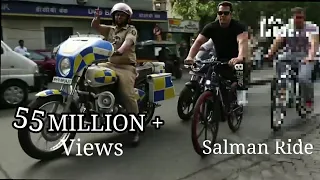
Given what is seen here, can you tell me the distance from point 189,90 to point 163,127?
447 millimetres

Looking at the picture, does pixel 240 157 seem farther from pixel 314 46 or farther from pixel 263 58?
pixel 314 46

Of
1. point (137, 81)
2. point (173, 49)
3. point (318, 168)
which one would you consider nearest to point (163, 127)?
point (137, 81)

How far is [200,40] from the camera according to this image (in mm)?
2646

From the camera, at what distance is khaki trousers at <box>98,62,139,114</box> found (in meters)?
2.61

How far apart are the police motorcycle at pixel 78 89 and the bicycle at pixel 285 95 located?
1.04 m

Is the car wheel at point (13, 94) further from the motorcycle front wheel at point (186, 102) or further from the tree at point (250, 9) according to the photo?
the motorcycle front wheel at point (186, 102)

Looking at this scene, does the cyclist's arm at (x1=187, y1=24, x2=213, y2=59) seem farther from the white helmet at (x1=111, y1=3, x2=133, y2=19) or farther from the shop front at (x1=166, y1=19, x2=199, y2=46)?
the white helmet at (x1=111, y1=3, x2=133, y2=19)

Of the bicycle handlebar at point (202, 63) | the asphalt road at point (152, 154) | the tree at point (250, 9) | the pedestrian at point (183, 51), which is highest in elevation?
the tree at point (250, 9)

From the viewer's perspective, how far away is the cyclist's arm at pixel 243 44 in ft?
8.51

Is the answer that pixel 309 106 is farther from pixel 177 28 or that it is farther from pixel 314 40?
pixel 177 28

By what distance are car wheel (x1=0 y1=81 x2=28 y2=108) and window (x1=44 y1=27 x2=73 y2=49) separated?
24 cm

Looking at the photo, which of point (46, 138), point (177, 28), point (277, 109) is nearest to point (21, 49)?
point (46, 138)

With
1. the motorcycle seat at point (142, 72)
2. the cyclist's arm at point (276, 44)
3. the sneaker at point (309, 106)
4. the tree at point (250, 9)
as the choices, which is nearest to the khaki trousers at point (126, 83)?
the motorcycle seat at point (142, 72)

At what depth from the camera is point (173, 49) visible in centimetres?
249
